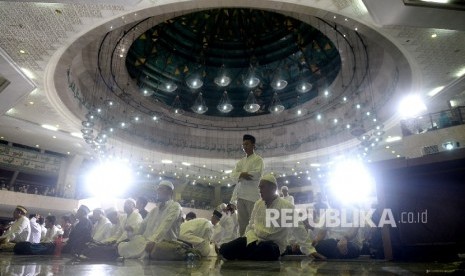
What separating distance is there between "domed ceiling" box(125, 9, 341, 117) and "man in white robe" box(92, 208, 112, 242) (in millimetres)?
5607

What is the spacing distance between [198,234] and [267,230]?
1924 mm

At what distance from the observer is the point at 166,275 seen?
1.73 metres

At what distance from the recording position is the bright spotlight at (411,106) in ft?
32.0

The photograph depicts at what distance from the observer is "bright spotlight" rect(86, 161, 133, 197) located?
46.3 feet

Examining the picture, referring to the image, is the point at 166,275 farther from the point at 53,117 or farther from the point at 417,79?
the point at 53,117

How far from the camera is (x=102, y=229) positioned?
5.60 m

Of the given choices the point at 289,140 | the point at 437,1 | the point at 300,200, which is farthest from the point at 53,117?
the point at 300,200

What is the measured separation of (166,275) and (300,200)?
64.6ft

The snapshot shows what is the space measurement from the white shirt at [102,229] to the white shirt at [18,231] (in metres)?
1.74

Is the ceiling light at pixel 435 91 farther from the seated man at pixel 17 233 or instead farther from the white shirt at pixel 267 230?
the seated man at pixel 17 233

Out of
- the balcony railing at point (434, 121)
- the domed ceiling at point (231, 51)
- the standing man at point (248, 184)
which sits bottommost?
the standing man at point (248, 184)

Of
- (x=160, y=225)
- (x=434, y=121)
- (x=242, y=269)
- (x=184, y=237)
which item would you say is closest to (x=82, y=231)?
(x=184, y=237)

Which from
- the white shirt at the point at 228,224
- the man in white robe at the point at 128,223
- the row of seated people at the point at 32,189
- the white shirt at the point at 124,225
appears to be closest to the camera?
the man in white robe at the point at 128,223

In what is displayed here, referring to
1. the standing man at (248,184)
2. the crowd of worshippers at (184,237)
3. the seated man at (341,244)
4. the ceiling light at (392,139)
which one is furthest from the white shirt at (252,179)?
the ceiling light at (392,139)
